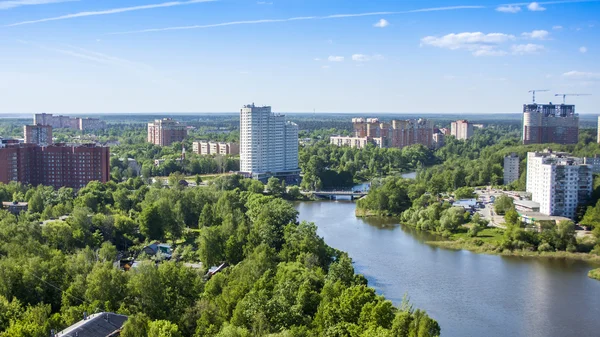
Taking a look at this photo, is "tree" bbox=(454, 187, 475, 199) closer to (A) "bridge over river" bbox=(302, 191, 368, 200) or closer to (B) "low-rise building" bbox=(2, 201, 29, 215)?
(A) "bridge over river" bbox=(302, 191, 368, 200)

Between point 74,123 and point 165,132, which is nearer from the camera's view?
point 165,132

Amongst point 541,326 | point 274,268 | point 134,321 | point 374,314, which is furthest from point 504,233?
point 134,321

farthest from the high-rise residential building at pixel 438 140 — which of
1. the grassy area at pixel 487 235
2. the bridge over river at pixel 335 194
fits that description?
the grassy area at pixel 487 235

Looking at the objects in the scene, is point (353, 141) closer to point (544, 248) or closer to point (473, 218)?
point (473, 218)

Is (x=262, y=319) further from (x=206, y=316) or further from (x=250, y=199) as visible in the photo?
(x=250, y=199)

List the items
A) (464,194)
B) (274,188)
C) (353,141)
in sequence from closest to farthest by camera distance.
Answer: (464,194)
(274,188)
(353,141)

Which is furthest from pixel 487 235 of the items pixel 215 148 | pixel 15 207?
pixel 215 148

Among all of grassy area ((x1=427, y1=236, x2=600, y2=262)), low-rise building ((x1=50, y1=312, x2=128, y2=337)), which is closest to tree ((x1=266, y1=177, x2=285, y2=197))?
grassy area ((x1=427, y1=236, x2=600, y2=262))
